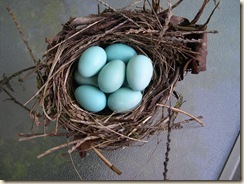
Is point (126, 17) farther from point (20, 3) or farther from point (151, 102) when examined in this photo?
point (20, 3)

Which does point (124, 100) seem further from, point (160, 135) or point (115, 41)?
point (160, 135)

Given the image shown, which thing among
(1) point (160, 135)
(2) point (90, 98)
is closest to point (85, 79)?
(2) point (90, 98)

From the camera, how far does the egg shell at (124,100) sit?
0.68m

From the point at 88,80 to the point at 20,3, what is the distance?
0.35m

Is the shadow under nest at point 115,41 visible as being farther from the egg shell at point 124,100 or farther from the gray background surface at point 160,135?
the gray background surface at point 160,135

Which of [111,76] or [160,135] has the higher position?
[111,76]

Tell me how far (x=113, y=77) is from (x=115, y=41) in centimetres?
9

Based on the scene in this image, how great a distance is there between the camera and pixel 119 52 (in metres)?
0.70

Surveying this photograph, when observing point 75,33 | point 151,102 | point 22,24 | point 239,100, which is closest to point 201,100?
point 239,100

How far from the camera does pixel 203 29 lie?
2.18ft

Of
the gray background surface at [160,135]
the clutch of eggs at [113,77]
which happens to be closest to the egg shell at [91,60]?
the clutch of eggs at [113,77]

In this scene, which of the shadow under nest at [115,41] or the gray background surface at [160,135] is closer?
the shadow under nest at [115,41]

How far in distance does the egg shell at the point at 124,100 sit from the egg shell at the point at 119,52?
64 millimetres

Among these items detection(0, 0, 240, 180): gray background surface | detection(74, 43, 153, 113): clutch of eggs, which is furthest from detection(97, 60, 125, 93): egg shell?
detection(0, 0, 240, 180): gray background surface
